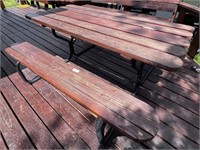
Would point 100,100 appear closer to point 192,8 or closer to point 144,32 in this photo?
point 144,32

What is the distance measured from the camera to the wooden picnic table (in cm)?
117

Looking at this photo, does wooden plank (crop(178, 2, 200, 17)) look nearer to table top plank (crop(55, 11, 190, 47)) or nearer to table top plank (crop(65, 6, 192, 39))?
table top plank (crop(65, 6, 192, 39))

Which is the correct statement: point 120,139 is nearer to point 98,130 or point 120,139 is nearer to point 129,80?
point 98,130

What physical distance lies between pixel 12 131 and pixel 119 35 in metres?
1.33

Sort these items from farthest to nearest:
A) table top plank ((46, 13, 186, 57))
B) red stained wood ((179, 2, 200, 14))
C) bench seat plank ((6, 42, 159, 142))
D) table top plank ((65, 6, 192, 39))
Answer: red stained wood ((179, 2, 200, 14)), table top plank ((65, 6, 192, 39)), table top plank ((46, 13, 186, 57)), bench seat plank ((6, 42, 159, 142))

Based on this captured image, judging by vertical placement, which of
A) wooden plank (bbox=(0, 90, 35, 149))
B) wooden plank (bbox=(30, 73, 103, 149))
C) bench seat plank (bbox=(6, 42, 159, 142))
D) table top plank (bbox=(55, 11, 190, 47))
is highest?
table top plank (bbox=(55, 11, 190, 47))

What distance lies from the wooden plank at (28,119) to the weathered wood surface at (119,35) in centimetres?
89

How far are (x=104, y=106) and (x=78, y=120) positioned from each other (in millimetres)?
579

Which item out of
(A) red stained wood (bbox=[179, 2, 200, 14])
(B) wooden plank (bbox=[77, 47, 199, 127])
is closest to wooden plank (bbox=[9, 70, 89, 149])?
(B) wooden plank (bbox=[77, 47, 199, 127])

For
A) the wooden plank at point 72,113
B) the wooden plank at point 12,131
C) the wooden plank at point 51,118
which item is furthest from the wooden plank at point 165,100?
the wooden plank at point 12,131

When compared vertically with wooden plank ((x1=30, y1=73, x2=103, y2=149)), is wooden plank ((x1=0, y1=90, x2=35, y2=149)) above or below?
below

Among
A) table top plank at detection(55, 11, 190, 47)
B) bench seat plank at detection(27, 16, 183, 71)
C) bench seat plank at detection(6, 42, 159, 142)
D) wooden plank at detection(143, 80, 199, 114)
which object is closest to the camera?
bench seat plank at detection(6, 42, 159, 142)

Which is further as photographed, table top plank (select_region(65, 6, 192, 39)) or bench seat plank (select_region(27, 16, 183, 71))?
table top plank (select_region(65, 6, 192, 39))

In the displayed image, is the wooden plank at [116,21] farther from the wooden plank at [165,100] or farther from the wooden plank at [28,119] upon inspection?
the wooden plank at [28,119]
